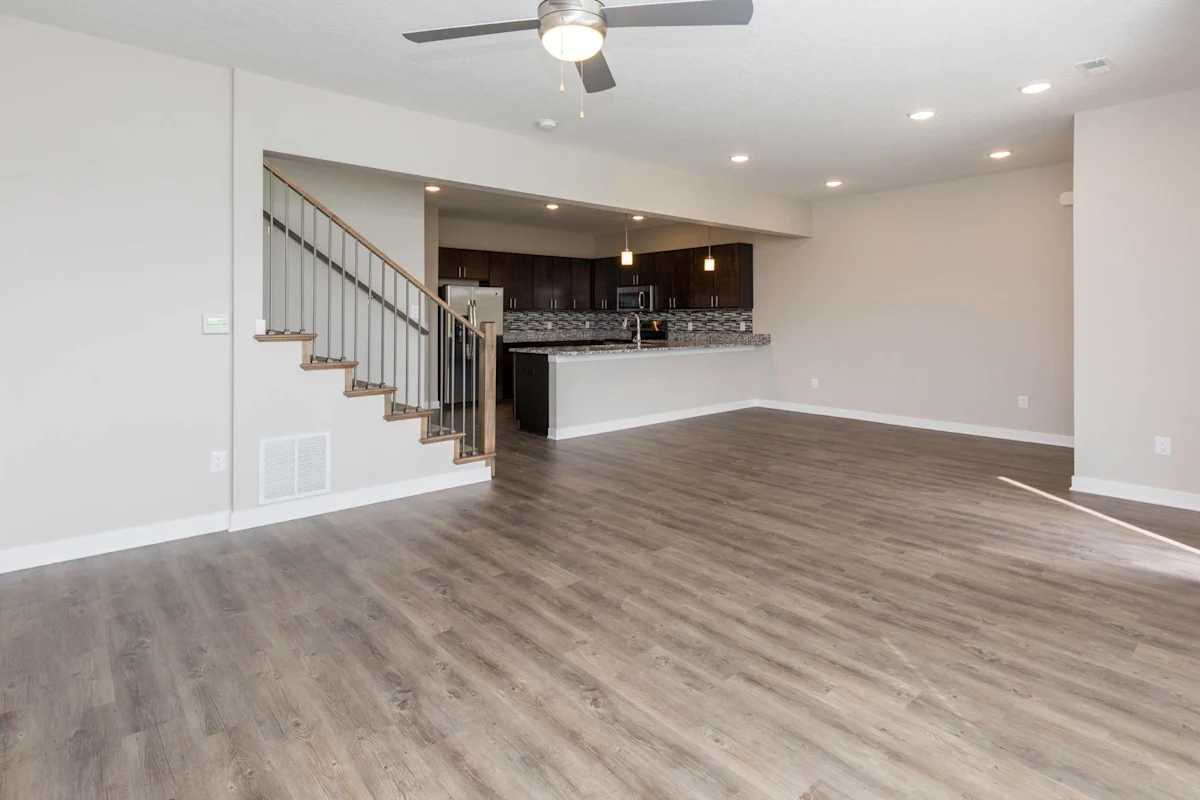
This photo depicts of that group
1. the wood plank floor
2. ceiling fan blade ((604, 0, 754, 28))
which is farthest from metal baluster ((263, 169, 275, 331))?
ceiling fan blade ((604, 0, 754, 28))

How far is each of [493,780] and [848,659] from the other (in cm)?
135

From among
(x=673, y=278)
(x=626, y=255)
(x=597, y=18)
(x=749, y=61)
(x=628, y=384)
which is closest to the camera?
(x=597, y=18)

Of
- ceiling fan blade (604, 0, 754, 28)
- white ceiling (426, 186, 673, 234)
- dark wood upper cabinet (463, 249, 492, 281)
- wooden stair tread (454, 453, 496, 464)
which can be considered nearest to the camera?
ceiling fan blade (604, 0, 754, 28)

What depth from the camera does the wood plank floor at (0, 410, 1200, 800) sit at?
5.83 ft

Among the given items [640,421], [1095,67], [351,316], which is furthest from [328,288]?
[1095,67]

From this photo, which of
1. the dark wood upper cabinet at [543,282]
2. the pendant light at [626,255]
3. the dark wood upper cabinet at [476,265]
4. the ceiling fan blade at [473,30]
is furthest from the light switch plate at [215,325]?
the dark wood upper cabinet at [543,282]

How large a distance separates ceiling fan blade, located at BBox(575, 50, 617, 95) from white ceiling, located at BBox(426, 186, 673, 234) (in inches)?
165

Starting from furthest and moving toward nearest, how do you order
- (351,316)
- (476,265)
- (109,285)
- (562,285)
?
(562,285)
(476,265)
(351,316)
(109,285)

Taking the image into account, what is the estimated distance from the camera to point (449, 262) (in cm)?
900

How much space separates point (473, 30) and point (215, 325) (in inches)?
92.7

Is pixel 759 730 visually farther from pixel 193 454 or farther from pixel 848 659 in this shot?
pixel 193 454

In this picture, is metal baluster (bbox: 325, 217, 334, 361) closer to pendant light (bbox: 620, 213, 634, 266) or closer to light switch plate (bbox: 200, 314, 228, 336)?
light switch plate (bbox: 200, 314, 228, 336)

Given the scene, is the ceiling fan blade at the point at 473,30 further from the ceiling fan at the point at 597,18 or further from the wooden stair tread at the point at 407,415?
the wooden stair tread at the point at 407,415

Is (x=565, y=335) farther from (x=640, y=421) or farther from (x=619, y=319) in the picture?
(x=640, y=421)
